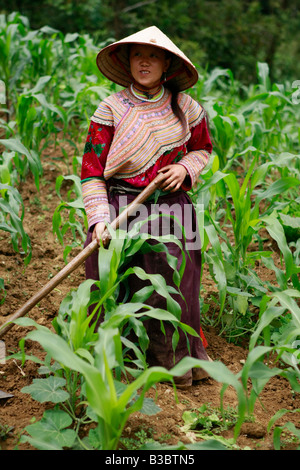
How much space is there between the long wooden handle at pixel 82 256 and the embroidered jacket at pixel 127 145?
0.20ft

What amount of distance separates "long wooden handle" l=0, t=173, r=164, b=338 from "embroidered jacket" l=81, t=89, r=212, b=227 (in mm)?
60

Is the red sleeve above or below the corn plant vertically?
above

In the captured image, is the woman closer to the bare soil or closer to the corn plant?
the bare soil

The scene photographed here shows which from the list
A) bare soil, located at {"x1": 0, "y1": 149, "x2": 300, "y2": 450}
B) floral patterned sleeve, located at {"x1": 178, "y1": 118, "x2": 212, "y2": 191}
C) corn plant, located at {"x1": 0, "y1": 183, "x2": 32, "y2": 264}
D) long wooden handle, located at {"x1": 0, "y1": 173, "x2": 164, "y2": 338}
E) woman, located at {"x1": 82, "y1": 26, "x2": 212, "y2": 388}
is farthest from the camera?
corn plant, located at {"x1": 0, "y1": 183, "x2": 32, "y2": 264}

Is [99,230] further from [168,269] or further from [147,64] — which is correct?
[147,64]

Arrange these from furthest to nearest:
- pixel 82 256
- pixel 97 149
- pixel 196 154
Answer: pixel 196 154 → pixel 97 149 → pixel 82 256

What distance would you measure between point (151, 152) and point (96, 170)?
0.24 metres

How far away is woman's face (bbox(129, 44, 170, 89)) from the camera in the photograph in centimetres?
223

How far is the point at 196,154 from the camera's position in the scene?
2.41 metres

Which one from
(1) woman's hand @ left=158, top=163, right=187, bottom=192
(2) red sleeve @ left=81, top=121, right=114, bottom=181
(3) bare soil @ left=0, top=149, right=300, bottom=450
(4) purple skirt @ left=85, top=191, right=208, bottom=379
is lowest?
(3) bare soil @ left=0, top=149, right=300, bottom=450

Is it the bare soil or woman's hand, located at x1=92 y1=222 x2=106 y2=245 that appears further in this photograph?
woman's hand, located at x1=92 y1=222 x2=106 y2=245

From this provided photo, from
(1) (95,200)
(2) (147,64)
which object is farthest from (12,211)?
(2) (147,64)
